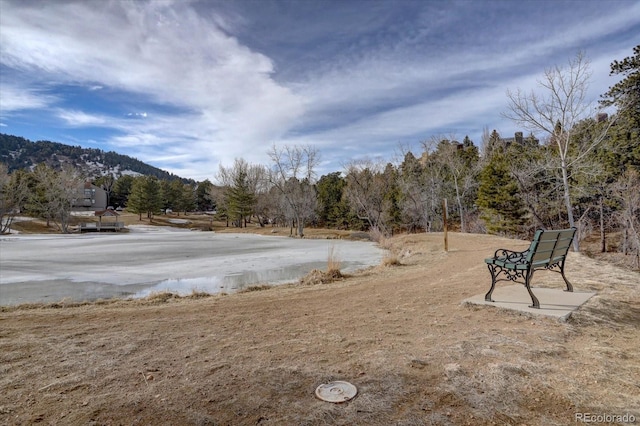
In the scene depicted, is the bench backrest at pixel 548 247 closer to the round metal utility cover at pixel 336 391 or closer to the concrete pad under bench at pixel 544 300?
the concrete pad under bench at pixel 544 300

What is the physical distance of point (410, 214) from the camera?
34.3 metres

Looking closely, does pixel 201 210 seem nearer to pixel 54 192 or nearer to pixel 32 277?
pixel 54 192

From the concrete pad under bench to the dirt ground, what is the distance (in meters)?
0.11

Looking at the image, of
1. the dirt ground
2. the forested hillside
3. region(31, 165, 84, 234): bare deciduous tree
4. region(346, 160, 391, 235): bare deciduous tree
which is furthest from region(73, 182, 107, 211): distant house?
the forested hillside

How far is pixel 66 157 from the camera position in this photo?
170625 millimetres

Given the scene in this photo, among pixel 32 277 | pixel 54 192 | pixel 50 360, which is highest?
pixel 54 192

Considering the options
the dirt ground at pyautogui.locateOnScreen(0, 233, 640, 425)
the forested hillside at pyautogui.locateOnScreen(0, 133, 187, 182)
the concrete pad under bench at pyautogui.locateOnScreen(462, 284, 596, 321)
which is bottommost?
the dirt ground at pyautogui.locateOnScreen(0, 233, 640, 425)

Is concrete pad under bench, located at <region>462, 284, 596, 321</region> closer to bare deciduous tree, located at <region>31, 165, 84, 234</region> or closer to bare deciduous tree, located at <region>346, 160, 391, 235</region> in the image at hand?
bare deciduous tree, located at <region>346, 160, 391, 235</region>

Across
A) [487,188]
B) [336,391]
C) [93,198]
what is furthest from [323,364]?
[93,198]

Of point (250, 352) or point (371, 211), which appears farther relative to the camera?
point (371, 211)

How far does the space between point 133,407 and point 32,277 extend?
31.5ft

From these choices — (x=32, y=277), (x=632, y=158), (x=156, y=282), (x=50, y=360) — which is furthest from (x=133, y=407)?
(x=632, y=158)

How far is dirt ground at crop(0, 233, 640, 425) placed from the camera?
81.4 inches

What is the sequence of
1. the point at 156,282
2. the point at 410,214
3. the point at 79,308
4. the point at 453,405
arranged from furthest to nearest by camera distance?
1. the point at 410,214
2. the point at 156,282
3. the point at 79,308
4. the point at 453,405
